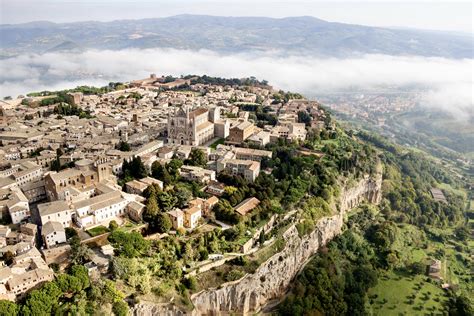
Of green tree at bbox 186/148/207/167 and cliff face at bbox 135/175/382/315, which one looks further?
→ green tree at bbox 186/148/207/167

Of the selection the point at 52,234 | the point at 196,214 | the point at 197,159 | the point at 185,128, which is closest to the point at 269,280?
the point at 196,214

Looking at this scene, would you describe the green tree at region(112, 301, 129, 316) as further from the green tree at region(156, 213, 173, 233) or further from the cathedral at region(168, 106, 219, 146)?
the cathedral at region(168, 106, 219, 146)

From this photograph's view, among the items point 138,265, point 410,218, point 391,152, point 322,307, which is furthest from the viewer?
point 391,152

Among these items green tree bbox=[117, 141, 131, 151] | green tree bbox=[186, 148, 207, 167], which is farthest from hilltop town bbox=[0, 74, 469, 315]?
green tree bbox=[117, 141, 131, 151]

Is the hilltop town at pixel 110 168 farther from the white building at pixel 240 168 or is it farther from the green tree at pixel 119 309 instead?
the green tree at pixel 119 309

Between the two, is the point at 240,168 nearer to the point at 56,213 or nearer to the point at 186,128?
the point at 186,128

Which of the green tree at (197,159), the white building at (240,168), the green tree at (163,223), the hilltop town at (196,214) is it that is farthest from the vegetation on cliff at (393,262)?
the green tree at (197,159)

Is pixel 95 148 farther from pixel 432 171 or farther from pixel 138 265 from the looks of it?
pixel 432 171

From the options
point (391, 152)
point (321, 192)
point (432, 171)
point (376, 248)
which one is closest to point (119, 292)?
point (321, 192)
